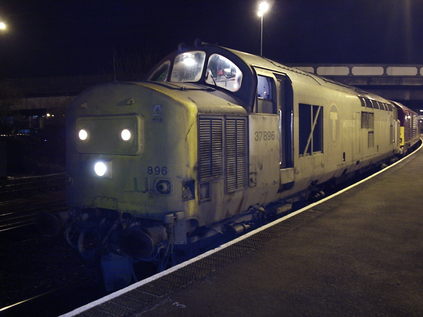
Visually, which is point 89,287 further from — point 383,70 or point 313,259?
point 383,70

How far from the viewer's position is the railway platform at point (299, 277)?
405 cm

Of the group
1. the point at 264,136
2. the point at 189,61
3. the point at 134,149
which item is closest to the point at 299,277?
the point at 134,149

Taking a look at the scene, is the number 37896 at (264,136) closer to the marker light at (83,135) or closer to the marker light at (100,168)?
the marker light at (100,168)

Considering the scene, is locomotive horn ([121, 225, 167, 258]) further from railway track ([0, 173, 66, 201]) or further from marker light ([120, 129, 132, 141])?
railway track ([0, 173, 66, 201])

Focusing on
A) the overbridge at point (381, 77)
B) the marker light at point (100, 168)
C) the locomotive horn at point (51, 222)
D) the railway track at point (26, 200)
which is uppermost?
the overbridge at point (381, 77)

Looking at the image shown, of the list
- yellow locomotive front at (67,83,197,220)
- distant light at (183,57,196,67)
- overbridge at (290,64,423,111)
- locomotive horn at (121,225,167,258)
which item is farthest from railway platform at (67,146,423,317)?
overbridge at (290,64,423,111)

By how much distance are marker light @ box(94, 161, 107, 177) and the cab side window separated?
2892 mm

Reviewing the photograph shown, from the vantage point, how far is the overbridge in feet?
120

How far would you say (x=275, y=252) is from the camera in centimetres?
573

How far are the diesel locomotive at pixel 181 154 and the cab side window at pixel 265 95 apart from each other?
0.02 m

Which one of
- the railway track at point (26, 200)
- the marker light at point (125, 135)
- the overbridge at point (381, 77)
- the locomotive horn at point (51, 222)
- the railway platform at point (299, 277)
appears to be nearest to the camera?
the railway platform at point (299, 277)

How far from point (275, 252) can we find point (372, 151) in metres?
11.4

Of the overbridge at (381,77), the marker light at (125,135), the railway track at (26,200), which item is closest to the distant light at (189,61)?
the marker light at (125,135)

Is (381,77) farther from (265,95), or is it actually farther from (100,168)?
(100,168)
